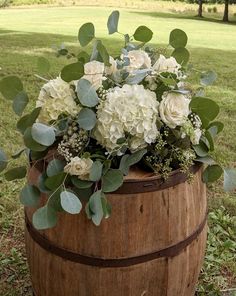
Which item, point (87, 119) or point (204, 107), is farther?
point (204, 107)

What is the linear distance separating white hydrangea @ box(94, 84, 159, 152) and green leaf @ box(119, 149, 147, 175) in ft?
0.07

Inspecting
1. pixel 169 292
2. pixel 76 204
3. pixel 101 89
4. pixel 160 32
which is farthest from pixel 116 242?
pixel 160 32

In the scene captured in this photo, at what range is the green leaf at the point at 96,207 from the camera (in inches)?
65.4

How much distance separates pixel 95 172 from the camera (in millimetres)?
1684

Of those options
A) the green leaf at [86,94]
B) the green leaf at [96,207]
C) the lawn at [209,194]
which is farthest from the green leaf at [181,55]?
the green leaf at [96,207]

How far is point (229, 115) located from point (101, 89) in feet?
13.3

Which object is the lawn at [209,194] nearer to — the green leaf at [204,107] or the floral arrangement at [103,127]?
the floral arrangement at [103,127]

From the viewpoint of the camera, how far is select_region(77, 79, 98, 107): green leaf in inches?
66.9

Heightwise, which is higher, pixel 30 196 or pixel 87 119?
pixel 87 119

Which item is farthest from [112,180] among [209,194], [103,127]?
[209,194]

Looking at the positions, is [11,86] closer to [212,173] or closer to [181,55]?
[181,55]

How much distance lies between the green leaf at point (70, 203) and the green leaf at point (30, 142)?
193mm

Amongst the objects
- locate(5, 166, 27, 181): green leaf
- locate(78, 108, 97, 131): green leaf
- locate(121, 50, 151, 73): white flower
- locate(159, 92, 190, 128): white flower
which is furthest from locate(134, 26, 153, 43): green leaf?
locate(5, 166, 27, 181): green leaf

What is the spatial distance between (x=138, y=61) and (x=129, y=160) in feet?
1.31
